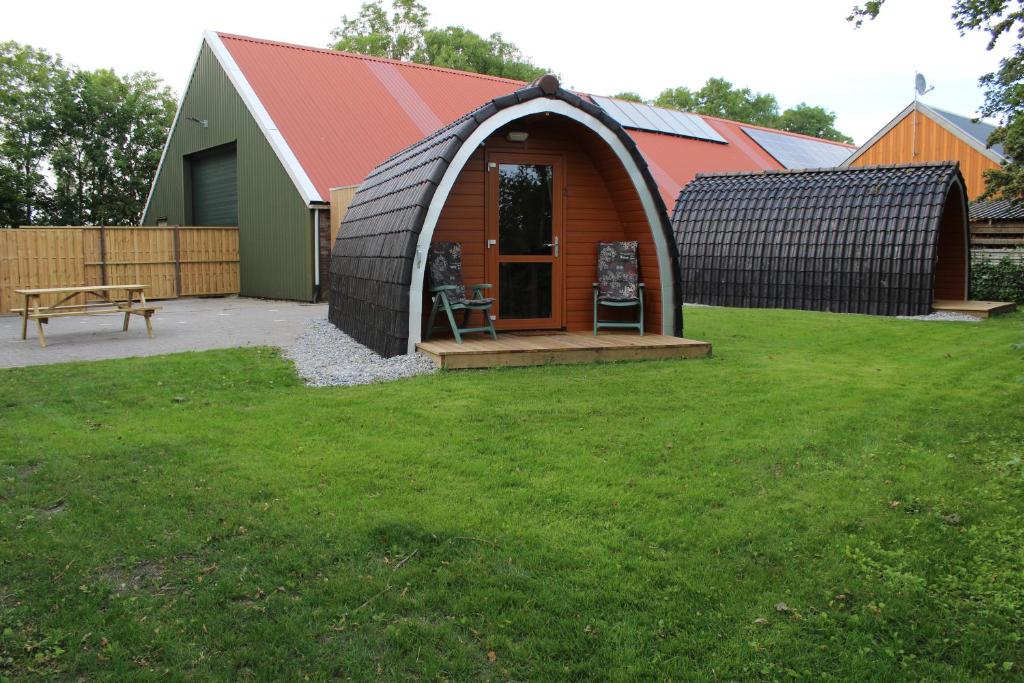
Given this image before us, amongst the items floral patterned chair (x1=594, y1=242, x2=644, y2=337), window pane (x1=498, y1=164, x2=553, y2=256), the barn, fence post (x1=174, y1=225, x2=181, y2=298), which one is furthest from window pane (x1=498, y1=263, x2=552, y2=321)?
fence post (x1=174, y1=225, x2=181, y2=298)

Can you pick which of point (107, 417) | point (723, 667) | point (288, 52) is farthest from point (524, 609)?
point (288, 52)

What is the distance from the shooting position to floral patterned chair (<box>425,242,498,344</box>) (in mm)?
9234

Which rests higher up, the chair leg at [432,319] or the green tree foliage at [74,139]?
the green tree foliage at [74,139]

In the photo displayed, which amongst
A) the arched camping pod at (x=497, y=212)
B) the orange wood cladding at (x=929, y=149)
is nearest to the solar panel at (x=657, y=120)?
the orange wood cladding at (x=929, y=149)

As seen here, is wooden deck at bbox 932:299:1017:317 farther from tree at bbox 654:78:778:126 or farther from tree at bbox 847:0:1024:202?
tree at bbox 654:78:778:126

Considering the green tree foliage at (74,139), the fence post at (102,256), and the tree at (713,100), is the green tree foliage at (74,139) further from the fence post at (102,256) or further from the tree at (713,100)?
the tree at (713,100)

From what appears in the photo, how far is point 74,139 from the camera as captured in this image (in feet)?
103

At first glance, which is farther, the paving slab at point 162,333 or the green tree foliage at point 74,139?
the green tree foliage at point 74,139

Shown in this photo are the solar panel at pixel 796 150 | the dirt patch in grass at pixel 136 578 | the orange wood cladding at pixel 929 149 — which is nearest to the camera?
the dirt patch in grass at pixel 136 578

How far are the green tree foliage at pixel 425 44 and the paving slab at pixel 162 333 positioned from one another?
105 ft

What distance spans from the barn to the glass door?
7861mm

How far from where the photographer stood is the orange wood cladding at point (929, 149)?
2714cm

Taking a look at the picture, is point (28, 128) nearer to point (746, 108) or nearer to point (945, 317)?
point (945, 317)

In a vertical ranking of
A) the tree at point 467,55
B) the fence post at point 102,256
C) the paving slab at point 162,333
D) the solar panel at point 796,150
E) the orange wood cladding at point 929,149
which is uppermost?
the tree at point 467,55
